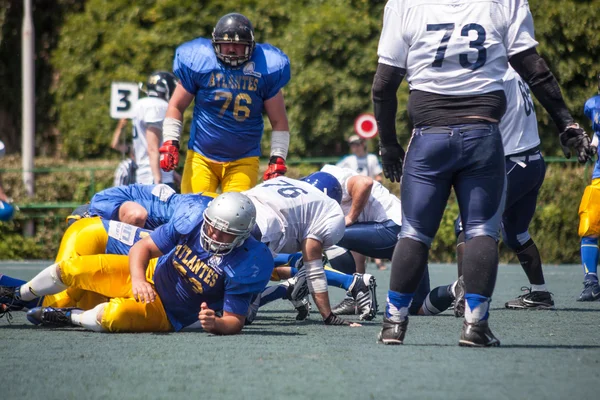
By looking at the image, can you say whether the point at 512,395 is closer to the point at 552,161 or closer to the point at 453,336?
the point at 453,336

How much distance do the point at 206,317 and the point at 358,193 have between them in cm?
245

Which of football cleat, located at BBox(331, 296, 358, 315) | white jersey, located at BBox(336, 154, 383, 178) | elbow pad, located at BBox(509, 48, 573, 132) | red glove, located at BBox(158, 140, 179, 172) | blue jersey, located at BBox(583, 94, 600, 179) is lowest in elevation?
white jersey, located at BBox(336, 154, 383, 178)

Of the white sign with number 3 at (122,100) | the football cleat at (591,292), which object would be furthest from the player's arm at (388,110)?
the white sign with number 3 at (122,100)

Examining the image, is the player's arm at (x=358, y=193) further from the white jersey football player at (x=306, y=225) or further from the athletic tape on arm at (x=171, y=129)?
the athletic tape on arm at (x=171, y=129)

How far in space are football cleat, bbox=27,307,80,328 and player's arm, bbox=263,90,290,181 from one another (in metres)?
1.87

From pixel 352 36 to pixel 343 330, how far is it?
10785 mm

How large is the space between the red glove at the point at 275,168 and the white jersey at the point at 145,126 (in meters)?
2.24

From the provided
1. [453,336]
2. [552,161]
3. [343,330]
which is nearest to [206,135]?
[343,330]

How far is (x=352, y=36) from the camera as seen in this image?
16156mm

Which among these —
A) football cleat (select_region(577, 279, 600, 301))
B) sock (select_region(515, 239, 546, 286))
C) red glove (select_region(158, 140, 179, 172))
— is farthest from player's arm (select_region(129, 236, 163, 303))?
football cleat (select_region(577, 279, 600, 301))

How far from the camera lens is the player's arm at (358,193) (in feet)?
24.6

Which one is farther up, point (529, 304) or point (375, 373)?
point (375, 373)

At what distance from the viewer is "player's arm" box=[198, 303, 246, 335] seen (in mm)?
5355

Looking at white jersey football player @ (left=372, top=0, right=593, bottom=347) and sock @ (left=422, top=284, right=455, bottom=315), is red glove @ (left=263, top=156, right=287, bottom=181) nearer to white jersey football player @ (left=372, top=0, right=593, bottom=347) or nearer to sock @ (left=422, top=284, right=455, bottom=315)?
sock @ (left=422, top=284, right=455, bottom=315)
